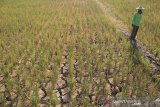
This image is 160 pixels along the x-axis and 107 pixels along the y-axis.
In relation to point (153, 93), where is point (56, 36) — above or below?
above

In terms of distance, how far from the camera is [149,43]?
30.3 feet

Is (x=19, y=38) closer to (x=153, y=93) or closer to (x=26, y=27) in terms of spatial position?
(x=26, y=27)

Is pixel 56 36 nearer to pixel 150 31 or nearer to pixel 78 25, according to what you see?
pixel 78 25

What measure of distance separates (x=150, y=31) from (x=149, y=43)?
1.92 metres

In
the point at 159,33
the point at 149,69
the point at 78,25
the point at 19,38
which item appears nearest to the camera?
the point at 149,69

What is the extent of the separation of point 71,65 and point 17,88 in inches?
73.2

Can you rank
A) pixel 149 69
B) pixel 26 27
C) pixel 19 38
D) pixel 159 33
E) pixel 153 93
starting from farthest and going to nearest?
pixel 26 27 < pixel 159 33 < pixel 19 38 < pixel 149 69 < pixel 153 93

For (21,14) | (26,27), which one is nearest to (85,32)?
(26,27)

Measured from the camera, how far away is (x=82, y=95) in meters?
5.59

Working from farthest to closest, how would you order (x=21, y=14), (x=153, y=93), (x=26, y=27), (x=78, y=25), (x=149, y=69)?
1. (x=21, y=14)
2. (x=78, y=25)
3. (x=26, y=27)
4. (x=149, y=69)
5. (x=153, y=93)

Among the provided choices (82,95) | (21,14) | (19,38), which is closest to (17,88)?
(82,95)

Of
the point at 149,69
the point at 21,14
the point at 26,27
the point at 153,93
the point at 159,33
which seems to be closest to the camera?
the point at 153,93

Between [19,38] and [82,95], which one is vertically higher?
[19,38]

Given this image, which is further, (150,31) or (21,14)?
(21,14)
